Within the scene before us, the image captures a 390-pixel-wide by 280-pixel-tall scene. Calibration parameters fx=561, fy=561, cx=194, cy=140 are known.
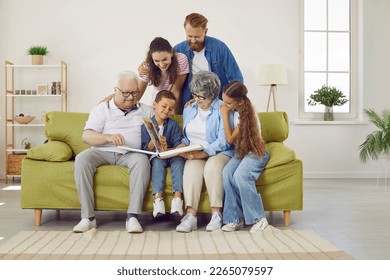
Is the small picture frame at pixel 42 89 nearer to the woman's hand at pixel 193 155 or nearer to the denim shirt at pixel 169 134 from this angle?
the denim shirt at pixel 169 134

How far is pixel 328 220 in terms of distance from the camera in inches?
161

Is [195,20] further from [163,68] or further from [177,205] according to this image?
[177,205]

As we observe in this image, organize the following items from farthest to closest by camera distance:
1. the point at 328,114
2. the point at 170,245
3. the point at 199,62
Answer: the point at 328,114
the point at 199,62
the point at 170,245

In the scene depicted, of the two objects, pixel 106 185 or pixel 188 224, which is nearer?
pixel 188 224

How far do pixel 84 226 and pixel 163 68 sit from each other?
125 centimetres

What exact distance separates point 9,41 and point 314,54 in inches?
158

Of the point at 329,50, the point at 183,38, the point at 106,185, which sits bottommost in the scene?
the point at 106,185

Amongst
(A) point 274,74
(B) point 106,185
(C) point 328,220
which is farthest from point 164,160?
(A) point 274,74

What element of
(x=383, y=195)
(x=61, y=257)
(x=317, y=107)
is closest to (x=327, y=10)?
(x=317, y=107)

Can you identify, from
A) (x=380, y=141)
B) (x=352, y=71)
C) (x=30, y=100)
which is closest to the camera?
(x=380, y=141)

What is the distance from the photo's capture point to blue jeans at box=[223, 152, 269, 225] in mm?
3582

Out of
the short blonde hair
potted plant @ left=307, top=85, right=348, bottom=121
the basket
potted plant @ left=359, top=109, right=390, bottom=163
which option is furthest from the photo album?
potted plant @ left=307, top=85, right=348, bottom=121

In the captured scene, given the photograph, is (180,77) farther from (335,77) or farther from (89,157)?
(335,77)

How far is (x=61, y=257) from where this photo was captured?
2828mm
